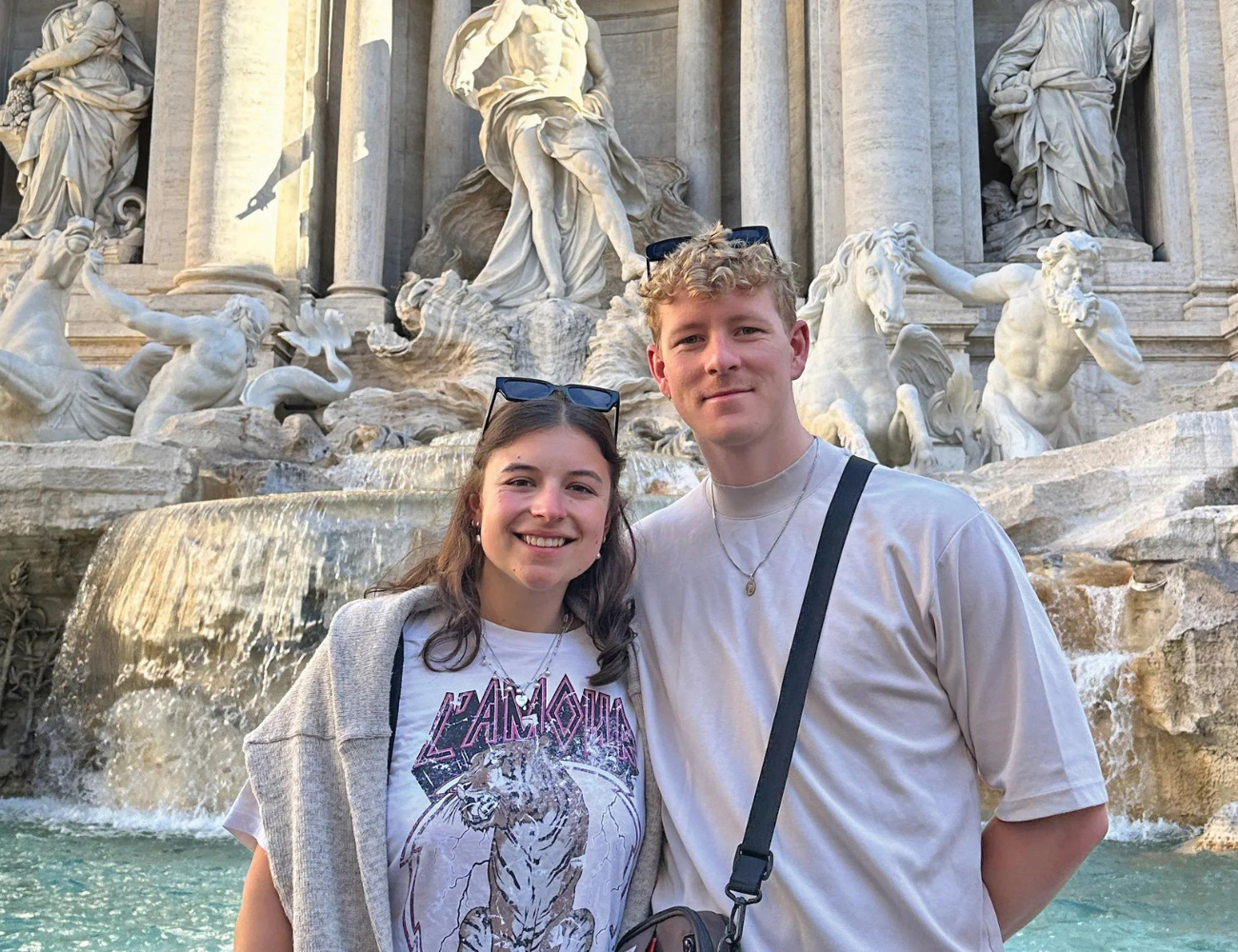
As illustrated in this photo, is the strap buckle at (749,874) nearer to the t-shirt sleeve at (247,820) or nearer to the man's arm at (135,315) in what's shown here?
the t-shirt sleeve at (247,820)

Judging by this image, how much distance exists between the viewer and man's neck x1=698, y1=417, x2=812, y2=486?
1.44 m

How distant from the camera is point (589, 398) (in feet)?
5.05

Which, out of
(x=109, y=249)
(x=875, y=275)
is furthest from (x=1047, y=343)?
(x=109, y=249)

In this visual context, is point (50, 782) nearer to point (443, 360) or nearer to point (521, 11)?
point (443, 360)

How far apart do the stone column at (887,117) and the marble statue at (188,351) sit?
4.99m

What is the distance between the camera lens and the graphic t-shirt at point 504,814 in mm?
1307

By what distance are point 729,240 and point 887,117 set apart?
31.2 ft

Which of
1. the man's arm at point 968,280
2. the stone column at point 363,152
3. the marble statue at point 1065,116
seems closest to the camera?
the man's arm at point 968,280

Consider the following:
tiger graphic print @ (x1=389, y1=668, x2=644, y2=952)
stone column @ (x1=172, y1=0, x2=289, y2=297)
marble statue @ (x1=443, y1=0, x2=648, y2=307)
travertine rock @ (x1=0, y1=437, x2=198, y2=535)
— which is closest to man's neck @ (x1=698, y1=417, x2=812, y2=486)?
tiger graphic print @ (x1=389, y1=668, x2=644, y2=952)

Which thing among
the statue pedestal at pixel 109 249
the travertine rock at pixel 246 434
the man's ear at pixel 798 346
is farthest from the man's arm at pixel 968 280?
the statue pedestal at pixel 109 249

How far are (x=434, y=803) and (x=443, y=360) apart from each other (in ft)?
30.5

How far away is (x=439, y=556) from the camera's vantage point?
60.6 inches

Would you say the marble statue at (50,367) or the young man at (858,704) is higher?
the marble statue at (50,367)

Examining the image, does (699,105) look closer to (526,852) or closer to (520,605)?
(520,605)
